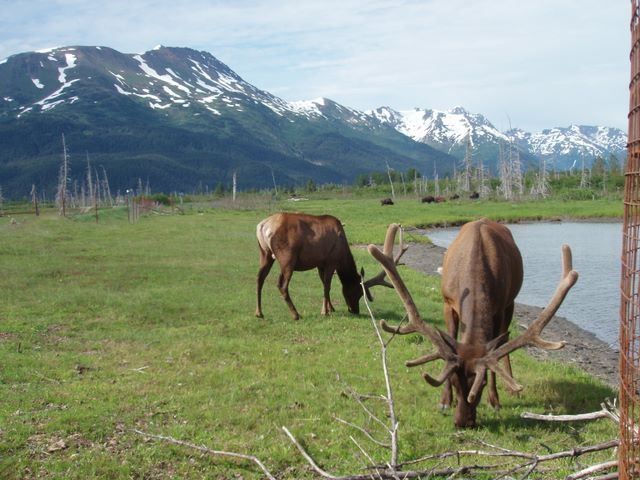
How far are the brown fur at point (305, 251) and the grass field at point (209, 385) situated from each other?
63 cm

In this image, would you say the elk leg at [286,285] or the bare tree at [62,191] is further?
the bare tree at [62,191]

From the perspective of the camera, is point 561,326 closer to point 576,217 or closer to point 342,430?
point 342,430

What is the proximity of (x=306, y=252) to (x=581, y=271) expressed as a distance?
15.6 metres

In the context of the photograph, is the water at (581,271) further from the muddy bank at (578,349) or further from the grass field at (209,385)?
the grass field at (209,385)

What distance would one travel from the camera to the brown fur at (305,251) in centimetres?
1485

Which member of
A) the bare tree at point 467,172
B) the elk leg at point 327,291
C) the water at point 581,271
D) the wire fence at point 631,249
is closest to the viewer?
the wire fence at point 631,249

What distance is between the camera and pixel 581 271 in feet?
86.6

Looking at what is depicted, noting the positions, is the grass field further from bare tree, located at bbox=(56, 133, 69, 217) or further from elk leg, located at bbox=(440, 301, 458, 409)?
bare tree, located at bbox=(56, 133, 69, 217)

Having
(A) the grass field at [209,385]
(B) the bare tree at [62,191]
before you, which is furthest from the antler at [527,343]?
(B) the bare tree at [62,191]

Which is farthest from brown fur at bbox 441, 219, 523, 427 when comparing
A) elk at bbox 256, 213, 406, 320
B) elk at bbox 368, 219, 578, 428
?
elk at bbox 256, 213, 406, 320

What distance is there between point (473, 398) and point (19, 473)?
482 centimetres

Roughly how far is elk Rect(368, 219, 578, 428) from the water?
26.4 feet

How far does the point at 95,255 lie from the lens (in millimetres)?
25672

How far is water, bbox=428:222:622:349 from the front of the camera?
738 inches
